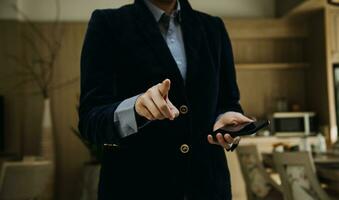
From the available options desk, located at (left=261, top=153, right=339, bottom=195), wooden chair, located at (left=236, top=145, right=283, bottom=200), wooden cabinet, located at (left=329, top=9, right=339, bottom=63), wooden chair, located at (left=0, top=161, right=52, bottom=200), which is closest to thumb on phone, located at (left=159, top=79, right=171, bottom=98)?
desk, located at (left=261, top=153, right=339, bottom=195)

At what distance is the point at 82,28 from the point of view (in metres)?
5.56

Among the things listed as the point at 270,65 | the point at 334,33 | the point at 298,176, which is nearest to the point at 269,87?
the point at 270,65

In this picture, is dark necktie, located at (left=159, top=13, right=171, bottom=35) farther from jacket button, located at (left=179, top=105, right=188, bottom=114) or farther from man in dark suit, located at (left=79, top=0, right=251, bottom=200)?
jacket button, located at (left=179, top=105, right=188, bottom=114)

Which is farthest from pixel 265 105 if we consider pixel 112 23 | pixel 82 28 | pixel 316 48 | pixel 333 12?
pixel 112 23

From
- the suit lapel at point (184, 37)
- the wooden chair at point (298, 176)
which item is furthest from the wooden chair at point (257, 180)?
the suit lapel at point (184, 37)

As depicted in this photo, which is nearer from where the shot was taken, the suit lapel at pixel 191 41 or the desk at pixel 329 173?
the suit lapel at pixel 191 41

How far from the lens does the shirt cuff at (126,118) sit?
671 mm

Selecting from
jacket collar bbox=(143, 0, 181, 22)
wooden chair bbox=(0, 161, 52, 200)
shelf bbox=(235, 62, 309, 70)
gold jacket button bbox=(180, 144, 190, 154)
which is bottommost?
wooden chair bbox=(0, 161, 52, 200)

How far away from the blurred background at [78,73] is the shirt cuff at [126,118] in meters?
4.41

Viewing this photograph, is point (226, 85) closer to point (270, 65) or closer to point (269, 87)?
point (270, 65)

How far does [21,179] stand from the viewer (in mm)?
3736

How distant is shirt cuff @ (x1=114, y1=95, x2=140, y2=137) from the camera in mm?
671

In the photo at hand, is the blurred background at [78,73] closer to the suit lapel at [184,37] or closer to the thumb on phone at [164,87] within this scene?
the suit lapel at [184,37]

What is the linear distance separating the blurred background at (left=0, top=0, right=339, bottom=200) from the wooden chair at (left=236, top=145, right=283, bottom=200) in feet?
5.85
